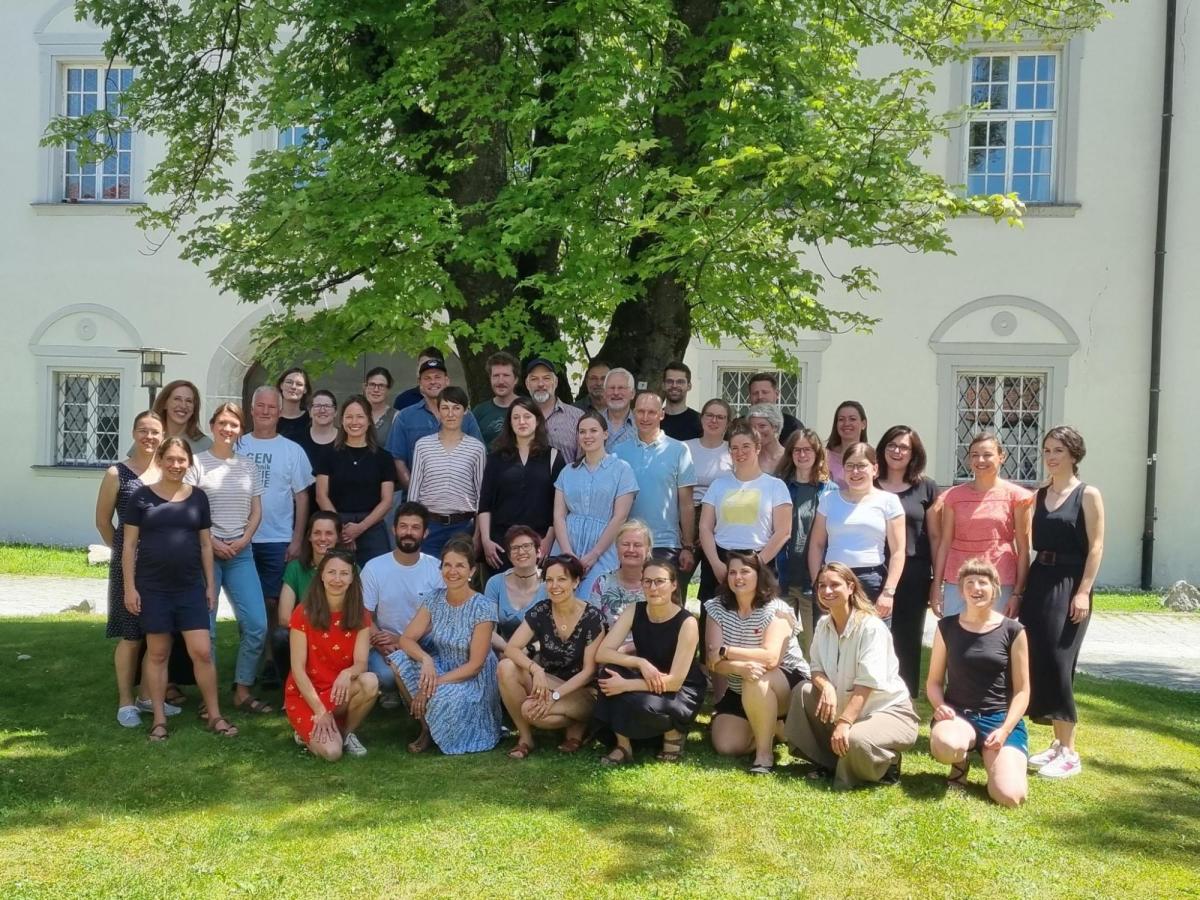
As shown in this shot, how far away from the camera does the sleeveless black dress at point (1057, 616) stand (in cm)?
616

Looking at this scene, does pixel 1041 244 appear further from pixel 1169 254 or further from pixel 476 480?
pixel 476 480

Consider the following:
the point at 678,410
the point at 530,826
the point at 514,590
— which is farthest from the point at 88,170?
the point at 530,826

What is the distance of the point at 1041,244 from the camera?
14.4 metres

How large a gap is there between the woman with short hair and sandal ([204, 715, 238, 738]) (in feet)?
8.25

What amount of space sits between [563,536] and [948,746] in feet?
7.46

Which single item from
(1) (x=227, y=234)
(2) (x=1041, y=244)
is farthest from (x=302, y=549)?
(2) (x=1041, y=244)

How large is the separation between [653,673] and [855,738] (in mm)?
1009

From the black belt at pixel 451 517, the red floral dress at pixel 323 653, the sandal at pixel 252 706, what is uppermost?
the black belt at pixel 451 517

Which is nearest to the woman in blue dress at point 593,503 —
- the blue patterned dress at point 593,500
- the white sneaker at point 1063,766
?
the blue patterned dress at point 593,500

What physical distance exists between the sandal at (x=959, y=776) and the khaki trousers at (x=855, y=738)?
0.23 m

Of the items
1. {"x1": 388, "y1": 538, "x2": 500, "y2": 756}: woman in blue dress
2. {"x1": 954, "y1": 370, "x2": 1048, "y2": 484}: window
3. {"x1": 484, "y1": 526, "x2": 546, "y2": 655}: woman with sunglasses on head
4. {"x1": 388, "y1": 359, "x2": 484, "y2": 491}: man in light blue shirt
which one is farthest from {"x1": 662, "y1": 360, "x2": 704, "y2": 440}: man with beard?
{"x1": 954, "y1": 370, "x2": 1048, "y2": 484}: window

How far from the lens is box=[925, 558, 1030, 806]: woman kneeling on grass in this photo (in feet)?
18.7

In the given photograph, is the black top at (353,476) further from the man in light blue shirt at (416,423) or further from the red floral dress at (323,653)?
the red floral dress at (323,653)

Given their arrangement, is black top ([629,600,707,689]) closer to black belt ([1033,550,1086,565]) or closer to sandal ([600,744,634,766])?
sandal ([600,744,634,766])
